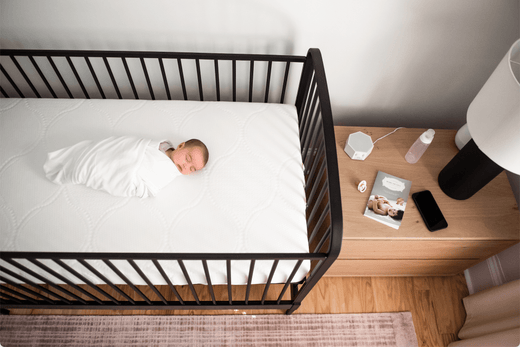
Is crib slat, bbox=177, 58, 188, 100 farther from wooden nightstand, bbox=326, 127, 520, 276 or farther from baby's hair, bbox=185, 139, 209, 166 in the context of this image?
wooden nightstand, bbox=326, 127, 520, 276

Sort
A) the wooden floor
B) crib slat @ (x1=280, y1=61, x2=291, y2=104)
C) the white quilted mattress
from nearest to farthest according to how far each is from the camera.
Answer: the white quilted mattress < crib slat @ (x1=280, y1=61, x2=291, y2=104) < the wooden floor

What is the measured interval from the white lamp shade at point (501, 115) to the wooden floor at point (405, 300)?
907 mm

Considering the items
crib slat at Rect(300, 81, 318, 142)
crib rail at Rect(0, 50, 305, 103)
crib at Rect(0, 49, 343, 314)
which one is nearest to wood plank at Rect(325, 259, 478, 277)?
crib at Rect(0, 49, 343, 314)

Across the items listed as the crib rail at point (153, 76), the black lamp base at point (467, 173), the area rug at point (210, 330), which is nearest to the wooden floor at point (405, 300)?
the area rug at point (210, 330)

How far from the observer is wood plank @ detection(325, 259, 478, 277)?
1.30 m

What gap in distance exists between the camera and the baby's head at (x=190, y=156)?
3.60ft

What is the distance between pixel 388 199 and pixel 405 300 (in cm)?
66

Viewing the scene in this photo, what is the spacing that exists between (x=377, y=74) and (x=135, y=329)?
162 centimetres

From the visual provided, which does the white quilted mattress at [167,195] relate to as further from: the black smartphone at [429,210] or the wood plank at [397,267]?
the black smartphone at [429,210]

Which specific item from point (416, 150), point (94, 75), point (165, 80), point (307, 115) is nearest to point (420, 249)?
point (416, 150)

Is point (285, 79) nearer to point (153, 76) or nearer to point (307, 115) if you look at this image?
point (307, 115)

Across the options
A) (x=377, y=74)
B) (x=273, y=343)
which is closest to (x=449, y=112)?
(x=377, y=74)

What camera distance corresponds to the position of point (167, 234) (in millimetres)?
1034

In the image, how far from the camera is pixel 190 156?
1098mm
